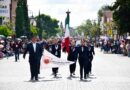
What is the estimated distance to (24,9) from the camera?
379 ft

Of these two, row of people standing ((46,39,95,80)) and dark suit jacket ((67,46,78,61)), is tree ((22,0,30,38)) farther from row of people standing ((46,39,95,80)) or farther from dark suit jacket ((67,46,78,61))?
dark suit jacket ((67,46,78,61))

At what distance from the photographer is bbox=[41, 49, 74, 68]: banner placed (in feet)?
86.1

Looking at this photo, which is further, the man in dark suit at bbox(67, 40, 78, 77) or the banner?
the man in dark suit at bbox(67, 40, 78, 77)

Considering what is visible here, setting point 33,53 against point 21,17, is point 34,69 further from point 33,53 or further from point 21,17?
point 21,17

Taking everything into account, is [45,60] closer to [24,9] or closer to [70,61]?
[70,61]

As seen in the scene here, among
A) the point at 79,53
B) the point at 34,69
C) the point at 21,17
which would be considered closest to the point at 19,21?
the point at 21,17

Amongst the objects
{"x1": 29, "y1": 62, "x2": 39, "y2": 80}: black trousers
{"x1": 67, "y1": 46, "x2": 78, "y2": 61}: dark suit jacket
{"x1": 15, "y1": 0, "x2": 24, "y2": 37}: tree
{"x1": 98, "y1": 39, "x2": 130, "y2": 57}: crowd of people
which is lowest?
{"x1": 98, "y1": 39, "x2": 130, "y2": 57}: crowd of people

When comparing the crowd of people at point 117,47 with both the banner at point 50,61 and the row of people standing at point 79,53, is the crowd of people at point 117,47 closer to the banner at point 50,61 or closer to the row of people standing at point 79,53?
the row of people standing at point 79,53

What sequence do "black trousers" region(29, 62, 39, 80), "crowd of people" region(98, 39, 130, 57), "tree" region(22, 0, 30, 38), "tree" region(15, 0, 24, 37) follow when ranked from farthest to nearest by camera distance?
"tree" region(22, 0, 30, 38)
"tree" region(15, 0, 24, 37)
"crowd of people" region(98, 39, 130, 57)
"black trousers" region(29, 62, 39, 80)

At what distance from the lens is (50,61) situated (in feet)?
86.5

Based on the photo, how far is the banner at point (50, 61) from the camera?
86.1ft

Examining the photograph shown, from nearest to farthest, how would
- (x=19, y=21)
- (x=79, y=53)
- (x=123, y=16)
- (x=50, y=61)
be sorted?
1. (x=79, y=53)
2. (x=50, y=61)
3. (x=123, y=16)
4. (x=19, y=21)

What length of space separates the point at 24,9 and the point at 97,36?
198 feet

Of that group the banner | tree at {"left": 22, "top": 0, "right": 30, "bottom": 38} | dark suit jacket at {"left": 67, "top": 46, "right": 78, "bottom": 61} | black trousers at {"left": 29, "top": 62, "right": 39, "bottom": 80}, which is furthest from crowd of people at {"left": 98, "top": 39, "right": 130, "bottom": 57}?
black trousers at {"left": 29, "top": 62, "right": 39, "bottom": 80}
